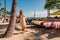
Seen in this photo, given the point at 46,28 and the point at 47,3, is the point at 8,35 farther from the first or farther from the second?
the point at 47,3

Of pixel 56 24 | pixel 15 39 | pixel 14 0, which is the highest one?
pixel 14 0

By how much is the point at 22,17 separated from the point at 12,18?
4.90 ft

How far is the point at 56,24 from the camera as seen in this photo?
36.7 ft

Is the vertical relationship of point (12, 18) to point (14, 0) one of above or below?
below

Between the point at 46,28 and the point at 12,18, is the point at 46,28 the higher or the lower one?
the lower one

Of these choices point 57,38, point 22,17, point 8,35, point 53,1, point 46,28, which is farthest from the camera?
point 53,1

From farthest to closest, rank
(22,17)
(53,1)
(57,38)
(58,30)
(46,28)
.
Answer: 1. (53,1)
2. (46,28)
3. (22,17)
4. (58,30)
5. (57,38)

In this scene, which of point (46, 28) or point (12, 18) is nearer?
point (12, 18)

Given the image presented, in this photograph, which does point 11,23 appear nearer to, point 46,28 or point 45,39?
point 45,39

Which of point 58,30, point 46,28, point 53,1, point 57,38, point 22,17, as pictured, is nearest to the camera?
point 57,38

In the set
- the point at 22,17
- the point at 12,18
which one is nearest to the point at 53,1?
the point at 22,17

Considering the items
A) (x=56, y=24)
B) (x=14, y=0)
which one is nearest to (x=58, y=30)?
(x=56, y=24)

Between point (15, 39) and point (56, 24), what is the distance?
315 cm

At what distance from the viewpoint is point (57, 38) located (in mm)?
9234
